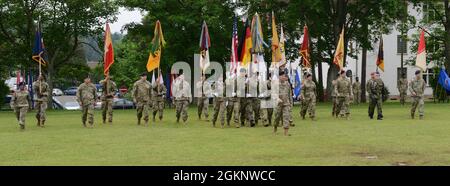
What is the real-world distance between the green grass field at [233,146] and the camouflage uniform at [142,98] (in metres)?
2.16

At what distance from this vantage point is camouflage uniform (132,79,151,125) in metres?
24.7

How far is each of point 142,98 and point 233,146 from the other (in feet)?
31.3

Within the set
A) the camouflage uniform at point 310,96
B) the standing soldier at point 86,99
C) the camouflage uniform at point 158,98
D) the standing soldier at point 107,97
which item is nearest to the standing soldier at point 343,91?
the camouflage uniform at point 310,96

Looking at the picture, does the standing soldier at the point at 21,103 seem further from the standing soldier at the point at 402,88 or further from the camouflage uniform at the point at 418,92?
the standing soldier at the point at 402,88

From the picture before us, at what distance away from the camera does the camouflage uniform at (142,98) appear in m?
24.7

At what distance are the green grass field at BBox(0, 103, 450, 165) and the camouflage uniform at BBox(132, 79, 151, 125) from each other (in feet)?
7.08

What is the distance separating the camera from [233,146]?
15766mm

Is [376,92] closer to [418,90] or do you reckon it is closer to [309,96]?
[418,90]

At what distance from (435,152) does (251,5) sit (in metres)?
32.2

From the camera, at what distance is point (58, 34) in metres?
44.8

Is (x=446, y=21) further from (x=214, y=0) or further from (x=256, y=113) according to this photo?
(x=256, y=113)

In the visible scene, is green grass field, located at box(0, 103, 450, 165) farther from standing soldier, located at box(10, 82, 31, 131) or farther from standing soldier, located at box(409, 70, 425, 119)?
A: standing soldier, located at box(409, 70, 425, 119)

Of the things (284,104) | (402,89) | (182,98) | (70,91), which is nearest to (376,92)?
(182,98)
